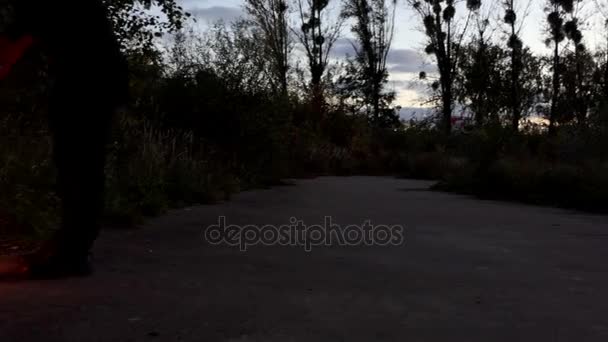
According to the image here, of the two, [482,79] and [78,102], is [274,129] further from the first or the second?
[482,79]

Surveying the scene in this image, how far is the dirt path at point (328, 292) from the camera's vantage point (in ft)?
11.0

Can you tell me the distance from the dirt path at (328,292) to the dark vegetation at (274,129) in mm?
1848

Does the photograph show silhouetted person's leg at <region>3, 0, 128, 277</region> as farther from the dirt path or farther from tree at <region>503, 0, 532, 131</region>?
tree at <region>503, 0, 532, 131</region>

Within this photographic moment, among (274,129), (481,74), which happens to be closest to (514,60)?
(481,74)

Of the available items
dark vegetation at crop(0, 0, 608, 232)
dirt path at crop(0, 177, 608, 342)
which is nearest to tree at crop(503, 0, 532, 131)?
dark vegetation at crop(0, 0, 608, 232)

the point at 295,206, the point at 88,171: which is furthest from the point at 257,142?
the point at 88,171

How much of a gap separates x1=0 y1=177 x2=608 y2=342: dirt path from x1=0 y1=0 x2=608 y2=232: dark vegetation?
185 centimetres

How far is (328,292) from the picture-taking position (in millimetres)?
4320

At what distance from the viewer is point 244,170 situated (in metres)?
15.6

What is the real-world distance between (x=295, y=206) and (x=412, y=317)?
715 centimetres

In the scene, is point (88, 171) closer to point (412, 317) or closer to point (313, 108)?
point (412, 317)

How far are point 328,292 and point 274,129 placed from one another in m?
12.5

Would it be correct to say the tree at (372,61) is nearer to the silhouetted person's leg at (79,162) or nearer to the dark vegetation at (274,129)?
the dark vegetation at (274,129)

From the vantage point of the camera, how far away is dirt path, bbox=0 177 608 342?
11.0ft
